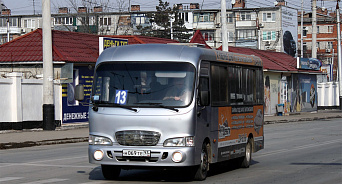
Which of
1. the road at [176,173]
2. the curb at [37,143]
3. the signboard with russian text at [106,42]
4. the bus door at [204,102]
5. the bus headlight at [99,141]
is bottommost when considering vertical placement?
the curb at [37,143]

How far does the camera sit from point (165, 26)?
10531 cm

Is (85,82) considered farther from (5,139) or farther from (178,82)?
(178,82)

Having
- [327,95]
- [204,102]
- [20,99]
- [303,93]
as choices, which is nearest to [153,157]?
[204,102]

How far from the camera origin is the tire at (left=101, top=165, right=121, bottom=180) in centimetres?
1270

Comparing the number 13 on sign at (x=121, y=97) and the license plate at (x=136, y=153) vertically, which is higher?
the number 13 on sign at (x=121, y=97)

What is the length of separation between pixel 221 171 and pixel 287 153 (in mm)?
5440

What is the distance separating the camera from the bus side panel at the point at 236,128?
45.6ft

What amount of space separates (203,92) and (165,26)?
9358cm

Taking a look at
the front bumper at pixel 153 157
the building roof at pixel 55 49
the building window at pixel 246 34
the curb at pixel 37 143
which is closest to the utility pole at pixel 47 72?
the building roof at pixel 55 49

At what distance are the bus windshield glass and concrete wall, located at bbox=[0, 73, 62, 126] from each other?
16.7 meters

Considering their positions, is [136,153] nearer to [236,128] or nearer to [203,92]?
[203,92]

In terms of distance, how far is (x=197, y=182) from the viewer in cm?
1235

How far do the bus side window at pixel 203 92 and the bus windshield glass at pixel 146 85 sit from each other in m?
0.21

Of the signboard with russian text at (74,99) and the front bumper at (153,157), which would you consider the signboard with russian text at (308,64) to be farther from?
the front bumper at (153,157)
